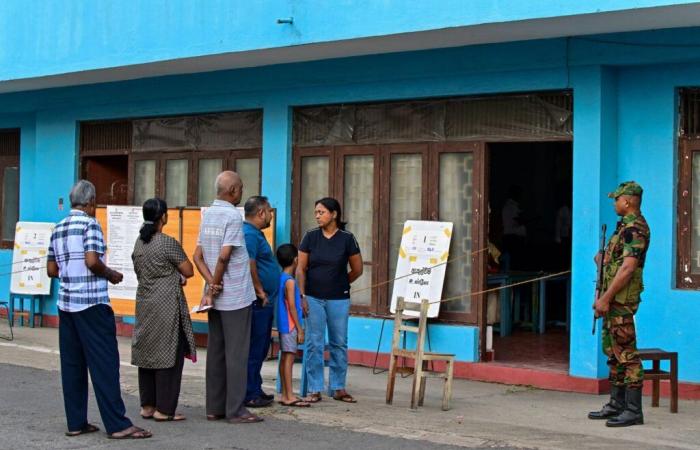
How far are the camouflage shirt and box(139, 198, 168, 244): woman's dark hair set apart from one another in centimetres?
351

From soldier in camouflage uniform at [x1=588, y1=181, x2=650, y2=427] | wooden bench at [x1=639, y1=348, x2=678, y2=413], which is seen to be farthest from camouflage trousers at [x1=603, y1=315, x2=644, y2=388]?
wooden bench at [x1=639, y1=348, x2=678, y2=413]

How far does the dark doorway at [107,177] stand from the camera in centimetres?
1606

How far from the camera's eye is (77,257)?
26.1 feet

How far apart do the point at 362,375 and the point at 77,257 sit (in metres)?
4.61

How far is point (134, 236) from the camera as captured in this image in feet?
46.4

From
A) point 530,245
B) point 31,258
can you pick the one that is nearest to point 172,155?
point 31,258

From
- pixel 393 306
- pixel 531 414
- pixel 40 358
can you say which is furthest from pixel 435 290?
pixel 40 358

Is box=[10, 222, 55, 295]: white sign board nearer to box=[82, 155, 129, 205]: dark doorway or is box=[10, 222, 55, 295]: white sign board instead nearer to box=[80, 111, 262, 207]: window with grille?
box=[82, 155, 129, 205]: dark doorway

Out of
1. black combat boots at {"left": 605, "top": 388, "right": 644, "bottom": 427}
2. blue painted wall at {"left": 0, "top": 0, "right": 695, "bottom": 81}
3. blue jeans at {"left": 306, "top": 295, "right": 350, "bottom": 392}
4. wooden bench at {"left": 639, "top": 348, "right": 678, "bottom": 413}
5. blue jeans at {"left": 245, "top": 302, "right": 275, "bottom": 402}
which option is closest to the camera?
black combat boots at {"left": 605, "top": 388, "right": 644, "bottom": 427}

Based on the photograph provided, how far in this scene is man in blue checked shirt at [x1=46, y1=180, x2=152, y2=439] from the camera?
7945mm

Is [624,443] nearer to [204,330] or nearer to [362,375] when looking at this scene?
[362,375]

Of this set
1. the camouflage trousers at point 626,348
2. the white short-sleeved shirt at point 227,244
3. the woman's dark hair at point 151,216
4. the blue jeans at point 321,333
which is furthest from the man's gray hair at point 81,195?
the camouflage trousers at point 626,348

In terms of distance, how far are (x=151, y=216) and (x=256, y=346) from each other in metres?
1.53

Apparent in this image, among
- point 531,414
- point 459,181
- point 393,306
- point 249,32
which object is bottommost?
point 531,414
